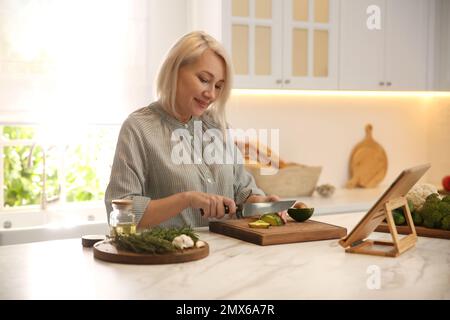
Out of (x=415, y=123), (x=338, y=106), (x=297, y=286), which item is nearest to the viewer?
(x=297, y=286)

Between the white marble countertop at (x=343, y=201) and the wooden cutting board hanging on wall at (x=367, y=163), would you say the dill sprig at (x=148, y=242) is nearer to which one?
the white marble countertop at (x=343, y=201)

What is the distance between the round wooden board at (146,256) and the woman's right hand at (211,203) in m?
0.37

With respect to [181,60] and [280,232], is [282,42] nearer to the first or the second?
[181,60]

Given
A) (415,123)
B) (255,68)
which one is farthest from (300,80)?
(415,123)

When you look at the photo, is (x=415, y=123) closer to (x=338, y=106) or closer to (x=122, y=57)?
(x=338, y=106)

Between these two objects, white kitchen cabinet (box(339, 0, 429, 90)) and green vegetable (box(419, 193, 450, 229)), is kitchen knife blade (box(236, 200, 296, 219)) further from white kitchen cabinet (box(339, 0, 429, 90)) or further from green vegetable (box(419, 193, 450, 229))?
white kitchen cabinet (box(339, 0, 429, 90))

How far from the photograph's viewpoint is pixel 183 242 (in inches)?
70.9

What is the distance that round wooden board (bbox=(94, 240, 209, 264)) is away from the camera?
1742 millimetres

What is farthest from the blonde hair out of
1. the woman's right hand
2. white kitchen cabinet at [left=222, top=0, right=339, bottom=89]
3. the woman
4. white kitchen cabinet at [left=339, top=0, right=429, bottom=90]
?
white kitchen cabinet at [left=339, top=0, right=429, bottom=90]

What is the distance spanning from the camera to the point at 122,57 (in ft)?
13.2

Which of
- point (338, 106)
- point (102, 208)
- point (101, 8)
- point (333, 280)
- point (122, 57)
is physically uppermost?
point (101, 8)

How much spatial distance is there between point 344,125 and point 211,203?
2734 mm

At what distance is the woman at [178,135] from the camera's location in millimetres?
2424

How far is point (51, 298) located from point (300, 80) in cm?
290
